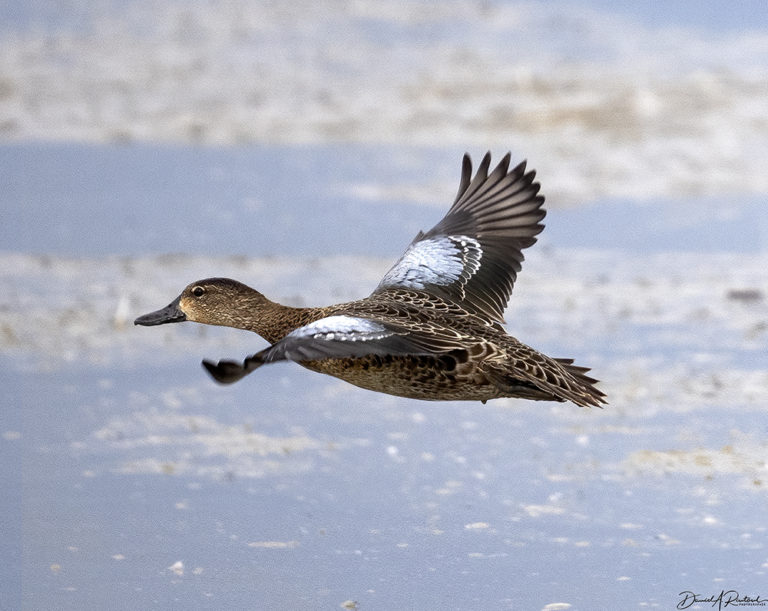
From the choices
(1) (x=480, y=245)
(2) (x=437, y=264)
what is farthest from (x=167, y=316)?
(1) (x=480, y=245)

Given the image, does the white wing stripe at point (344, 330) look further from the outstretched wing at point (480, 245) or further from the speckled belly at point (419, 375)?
the outstretched wing at point (480, 245)

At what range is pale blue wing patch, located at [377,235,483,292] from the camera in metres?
6.63

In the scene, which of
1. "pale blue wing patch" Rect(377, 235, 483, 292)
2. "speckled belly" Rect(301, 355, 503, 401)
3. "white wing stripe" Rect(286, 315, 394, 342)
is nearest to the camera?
"white wing stripe" Rect(286, 315, 394, 342)

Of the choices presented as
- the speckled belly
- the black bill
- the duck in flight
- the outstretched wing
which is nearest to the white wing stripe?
the duck in flight

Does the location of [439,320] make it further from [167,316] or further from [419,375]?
[167,316]

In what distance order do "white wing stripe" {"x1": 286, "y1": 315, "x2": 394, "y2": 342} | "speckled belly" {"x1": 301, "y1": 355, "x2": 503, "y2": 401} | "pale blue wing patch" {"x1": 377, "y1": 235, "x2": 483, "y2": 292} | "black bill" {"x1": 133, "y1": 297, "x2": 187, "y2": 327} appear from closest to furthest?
1. "white wing stripe" {"x1": 286, "y1": 315, "x2": 394, "y2": 342}
2. "speckled belly" {"x1": 301, "y1": 355, "x2": 503, "y2": 401}
3. "black bill" {"x1": 133, "y1": 297, "x2": 187, "y2": 327}
4. "pale blue wing patch" {"x1": 377, "y1": 235, "x2": 483, "y2": 292}

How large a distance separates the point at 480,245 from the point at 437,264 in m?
0.33

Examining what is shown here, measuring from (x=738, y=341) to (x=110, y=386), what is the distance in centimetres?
418

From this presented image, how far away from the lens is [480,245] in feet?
23.0

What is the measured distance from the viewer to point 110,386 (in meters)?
8.60

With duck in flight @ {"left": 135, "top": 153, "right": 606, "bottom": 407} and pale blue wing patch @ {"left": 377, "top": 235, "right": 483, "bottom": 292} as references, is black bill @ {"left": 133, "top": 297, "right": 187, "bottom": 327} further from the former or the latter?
pale blue wing patch @ {"left": 377, "top": 235, "right": 483, "bottom": 292}

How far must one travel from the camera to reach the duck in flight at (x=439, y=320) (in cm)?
528

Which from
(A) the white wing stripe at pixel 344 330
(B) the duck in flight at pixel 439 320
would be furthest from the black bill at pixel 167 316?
(A) the white wing stripe at pixel 344 330

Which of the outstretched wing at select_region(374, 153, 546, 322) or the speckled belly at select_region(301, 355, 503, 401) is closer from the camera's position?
the speckled belly at select_region(301, 355, 503, 401)
